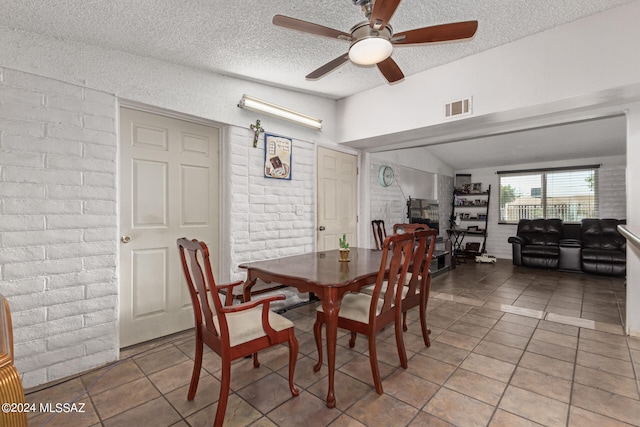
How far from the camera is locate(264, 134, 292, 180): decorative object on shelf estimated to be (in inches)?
127

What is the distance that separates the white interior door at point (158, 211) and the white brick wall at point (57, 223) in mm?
189

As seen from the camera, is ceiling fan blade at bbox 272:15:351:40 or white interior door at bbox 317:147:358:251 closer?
ceiling fan blade at bbox 272:15:351:40

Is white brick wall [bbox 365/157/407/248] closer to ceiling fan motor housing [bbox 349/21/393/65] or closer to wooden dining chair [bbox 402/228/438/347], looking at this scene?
wooden dining chair [bbox 402/228/438/347]

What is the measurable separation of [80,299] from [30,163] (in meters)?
0.98

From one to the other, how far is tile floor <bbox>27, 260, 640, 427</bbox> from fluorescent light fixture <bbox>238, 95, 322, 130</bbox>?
2182 mm

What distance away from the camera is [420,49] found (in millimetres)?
2641

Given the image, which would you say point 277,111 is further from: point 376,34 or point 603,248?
point 603,248

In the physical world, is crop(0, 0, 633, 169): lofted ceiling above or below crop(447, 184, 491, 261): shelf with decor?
above

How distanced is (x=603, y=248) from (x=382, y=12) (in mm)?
6122

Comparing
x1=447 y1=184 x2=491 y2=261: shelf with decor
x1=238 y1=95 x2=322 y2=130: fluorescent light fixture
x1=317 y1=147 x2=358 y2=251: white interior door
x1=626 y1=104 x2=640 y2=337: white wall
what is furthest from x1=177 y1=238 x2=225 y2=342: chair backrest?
x1=447 y1=184 x2=491 y2=261: shelf with decor

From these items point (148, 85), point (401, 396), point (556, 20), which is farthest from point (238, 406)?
point (556, 20)

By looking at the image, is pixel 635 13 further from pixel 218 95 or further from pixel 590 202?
pixel 590 202

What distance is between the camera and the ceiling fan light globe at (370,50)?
170 cm

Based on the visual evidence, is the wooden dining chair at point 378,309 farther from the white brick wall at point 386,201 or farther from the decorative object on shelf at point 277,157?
the white brick wall at point 386,201
